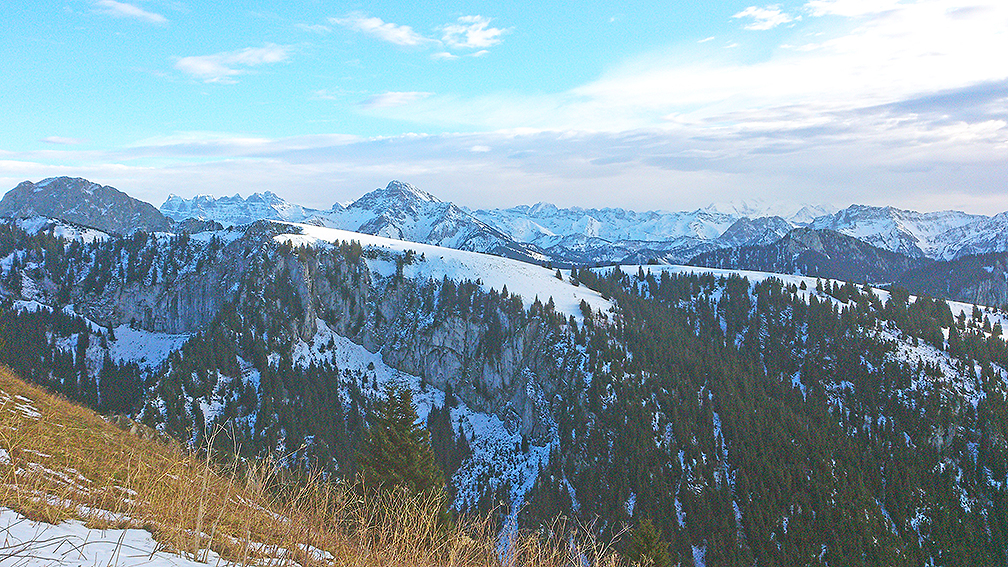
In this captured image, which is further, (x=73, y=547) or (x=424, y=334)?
(x=424, y=334)

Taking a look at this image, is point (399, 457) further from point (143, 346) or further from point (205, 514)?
point (143, 346)

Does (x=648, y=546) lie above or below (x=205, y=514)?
below

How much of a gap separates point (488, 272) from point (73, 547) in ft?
474

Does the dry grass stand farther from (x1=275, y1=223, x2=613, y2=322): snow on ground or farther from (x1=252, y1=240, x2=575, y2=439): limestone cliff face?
(x1=275, y1=223, x2=613, y2=322): snow on ground

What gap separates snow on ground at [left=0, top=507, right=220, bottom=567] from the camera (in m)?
4.62

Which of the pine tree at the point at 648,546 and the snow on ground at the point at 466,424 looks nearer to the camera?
the pine tree at the point at 648,546

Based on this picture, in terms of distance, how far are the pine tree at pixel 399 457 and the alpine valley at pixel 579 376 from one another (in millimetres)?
41543

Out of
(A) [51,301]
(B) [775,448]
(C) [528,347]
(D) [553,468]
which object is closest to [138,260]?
(A) [51,301]

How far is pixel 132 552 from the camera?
5.41 metres

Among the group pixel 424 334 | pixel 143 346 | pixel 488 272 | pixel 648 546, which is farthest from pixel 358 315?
pixel 648 546

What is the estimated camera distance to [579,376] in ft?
363

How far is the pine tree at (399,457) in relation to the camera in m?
23.6

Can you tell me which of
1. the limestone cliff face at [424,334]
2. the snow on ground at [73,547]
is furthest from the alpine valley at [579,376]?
the snow on ground at [73,547]

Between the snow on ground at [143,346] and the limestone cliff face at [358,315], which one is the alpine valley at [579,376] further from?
the snow on ground at [143,346]
